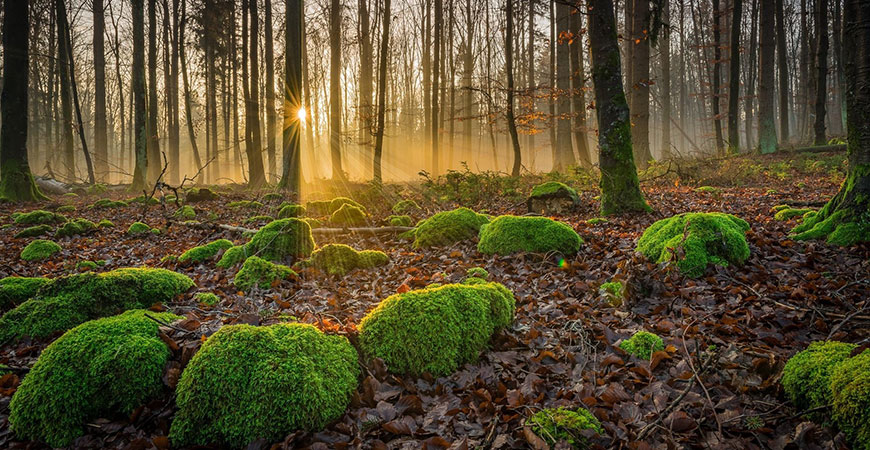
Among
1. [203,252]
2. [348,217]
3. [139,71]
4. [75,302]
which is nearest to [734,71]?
[348,217]

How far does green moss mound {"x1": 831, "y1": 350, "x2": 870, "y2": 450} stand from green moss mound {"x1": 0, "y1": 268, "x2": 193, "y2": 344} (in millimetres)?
5139

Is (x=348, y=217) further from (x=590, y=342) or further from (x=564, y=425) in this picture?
(x=564, y=425)

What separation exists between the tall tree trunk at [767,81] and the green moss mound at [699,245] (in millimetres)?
16929

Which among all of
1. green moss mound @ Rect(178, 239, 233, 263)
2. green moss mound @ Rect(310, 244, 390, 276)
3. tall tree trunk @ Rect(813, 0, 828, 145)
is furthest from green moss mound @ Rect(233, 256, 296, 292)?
tall tree trunk @ Rect(813, 0, 828, 145)

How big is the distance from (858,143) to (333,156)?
55.0ft

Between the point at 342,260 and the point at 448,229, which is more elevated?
the point at 448,229

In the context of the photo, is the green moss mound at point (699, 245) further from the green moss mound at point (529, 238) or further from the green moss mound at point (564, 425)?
the green moss mound at point (564, 425)

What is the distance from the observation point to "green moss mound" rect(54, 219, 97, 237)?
7945 mm

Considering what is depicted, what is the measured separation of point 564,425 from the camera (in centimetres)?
223

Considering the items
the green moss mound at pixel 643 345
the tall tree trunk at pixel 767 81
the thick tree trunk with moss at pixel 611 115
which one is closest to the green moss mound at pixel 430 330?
the green moss mound at pixel 643 345

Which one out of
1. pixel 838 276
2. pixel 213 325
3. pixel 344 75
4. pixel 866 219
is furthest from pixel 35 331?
pixel 344 75

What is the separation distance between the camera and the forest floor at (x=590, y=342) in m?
2.28

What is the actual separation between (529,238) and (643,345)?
267cm

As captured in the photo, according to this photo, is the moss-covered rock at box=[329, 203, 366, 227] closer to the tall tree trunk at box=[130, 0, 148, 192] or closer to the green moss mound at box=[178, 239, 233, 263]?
the green moss mound at box=[178, 239, 233, 263]
